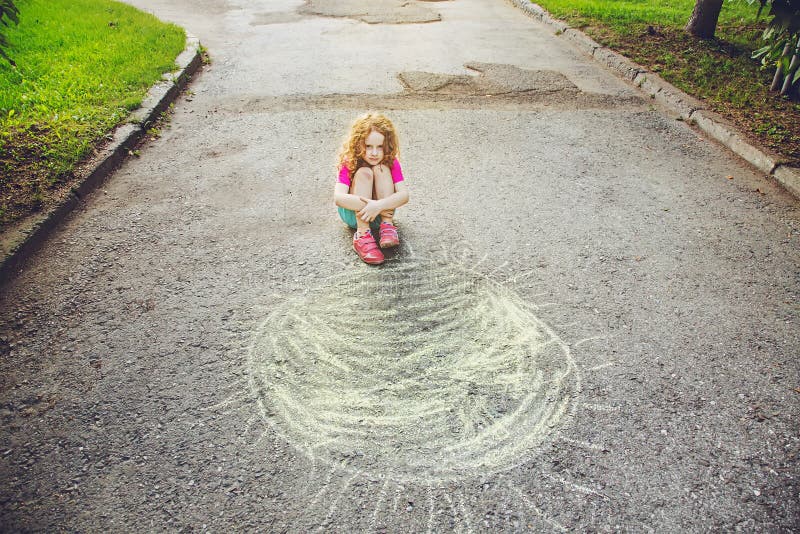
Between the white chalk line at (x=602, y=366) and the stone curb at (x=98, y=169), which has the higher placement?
the stone curb at (x=98, y=169)

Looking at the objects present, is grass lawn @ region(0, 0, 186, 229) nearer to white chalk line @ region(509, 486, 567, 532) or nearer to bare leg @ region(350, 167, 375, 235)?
bare leg @ region(350, 167, 375, 235)

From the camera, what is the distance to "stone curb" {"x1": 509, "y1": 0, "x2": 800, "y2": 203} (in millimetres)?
4039

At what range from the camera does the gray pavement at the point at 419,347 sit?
6.00 feet

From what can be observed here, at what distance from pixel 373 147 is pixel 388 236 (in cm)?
54

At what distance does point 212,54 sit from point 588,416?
22.3ft

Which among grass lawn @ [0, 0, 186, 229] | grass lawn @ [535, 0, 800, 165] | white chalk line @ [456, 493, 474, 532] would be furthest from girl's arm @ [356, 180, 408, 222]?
grass lawn @ [535, 0, 800, 165]

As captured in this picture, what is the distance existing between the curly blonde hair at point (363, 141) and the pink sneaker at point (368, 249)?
1.28 ft

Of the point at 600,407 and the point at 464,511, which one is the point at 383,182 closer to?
the point at 600,407

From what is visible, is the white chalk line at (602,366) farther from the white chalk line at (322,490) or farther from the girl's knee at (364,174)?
the girl's knee at (364,174)

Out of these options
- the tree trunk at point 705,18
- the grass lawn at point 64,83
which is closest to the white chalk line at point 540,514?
the grass lawn at point 64,83

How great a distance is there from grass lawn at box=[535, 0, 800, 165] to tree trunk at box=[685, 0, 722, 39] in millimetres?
137

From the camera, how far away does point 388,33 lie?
7.83 metres

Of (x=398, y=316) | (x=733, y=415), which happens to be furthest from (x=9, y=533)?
(x=733, y=415)

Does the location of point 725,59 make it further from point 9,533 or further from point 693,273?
point 9,533
